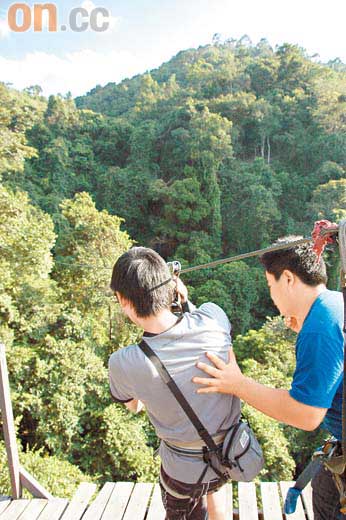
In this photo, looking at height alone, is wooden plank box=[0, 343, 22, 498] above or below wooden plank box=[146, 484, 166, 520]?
above

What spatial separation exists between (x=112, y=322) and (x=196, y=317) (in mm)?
6545

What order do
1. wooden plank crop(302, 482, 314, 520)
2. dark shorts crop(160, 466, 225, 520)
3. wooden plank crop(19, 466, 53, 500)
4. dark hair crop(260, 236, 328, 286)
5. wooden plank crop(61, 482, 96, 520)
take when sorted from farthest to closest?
wooden plank crop(19, 466, 53, 500) < wooden plank crop(61, 482, 96, 520) < wooden plank crop(302, 482, 314, 520) < dark shorts crop(160, 466, 225, 520) < dark hair crop(260, 236, 328, 286)

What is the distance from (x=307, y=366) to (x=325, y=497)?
1.39ft

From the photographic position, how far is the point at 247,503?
1.83 meters

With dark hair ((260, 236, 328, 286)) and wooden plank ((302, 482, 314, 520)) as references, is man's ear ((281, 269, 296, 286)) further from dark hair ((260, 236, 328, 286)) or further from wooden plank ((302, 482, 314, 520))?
wooden plank ((302, 482, 314, 520))

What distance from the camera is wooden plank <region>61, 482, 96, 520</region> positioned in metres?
1.85

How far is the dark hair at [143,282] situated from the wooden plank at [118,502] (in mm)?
1354

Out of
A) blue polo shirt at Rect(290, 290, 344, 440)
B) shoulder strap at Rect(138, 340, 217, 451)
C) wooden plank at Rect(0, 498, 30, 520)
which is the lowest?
wooden plank at Rect(0, 498, 30, 520)

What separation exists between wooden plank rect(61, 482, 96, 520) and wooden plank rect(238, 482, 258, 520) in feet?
2.38

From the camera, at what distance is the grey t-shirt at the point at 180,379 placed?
3.09 feet

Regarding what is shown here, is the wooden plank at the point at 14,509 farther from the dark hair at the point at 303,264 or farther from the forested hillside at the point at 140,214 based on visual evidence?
the forested hillside at the point at 140,214

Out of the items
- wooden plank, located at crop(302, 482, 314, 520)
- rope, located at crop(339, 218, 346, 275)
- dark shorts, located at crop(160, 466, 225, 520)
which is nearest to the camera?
rope, located at crop(339, 218, 346, 275)

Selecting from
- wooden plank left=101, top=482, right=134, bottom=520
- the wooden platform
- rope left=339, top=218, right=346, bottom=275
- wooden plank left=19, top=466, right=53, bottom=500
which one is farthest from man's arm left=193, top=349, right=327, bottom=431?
wooden plank left=19, top=466, right=53, bottom=500

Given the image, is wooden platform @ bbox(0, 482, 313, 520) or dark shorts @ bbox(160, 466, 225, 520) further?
wooden platform @ bbox(0, 482, 313, 520)
